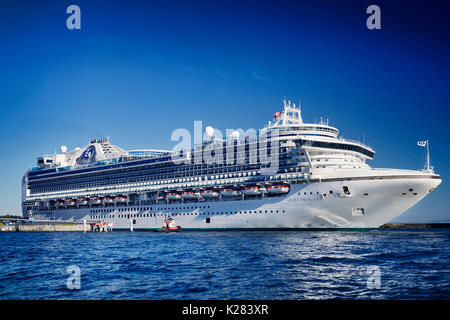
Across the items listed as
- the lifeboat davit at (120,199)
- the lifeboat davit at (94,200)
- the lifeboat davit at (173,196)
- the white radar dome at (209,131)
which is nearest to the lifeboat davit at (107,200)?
the lifeboat davit at (94,200)

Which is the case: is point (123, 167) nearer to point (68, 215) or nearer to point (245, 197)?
point (68, 215)

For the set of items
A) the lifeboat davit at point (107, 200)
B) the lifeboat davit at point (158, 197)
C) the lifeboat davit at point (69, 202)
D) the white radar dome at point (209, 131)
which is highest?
the white radar dome at point (209, 131)

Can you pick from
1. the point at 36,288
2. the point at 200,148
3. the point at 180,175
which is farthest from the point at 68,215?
the point at 36,288

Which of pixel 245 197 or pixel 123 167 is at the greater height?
pixel 123 167

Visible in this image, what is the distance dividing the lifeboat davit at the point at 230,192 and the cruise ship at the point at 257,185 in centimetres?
17

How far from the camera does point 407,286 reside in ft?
54.9

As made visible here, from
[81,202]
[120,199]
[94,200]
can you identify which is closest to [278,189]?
[120,199]

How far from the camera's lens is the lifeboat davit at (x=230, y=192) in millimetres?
55194

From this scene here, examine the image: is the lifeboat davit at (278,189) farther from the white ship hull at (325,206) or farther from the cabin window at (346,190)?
the cabin window at (346,190)

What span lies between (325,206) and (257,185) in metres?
10.4

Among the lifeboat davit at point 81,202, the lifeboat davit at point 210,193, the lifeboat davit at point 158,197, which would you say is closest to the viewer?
the lifeboat davit at point 210,193

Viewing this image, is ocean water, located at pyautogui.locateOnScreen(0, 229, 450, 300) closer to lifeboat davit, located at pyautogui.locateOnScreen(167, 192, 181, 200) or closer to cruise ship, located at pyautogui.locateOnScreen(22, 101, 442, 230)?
cruise ship, located at pyautogui.locateOnScreen(22, 101, 442, 230)

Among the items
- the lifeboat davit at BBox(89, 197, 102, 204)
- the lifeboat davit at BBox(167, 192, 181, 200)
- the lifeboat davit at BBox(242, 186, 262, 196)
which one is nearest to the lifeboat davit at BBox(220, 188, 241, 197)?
the lifeboat davit at BBox(242, 186, 262, 196)
